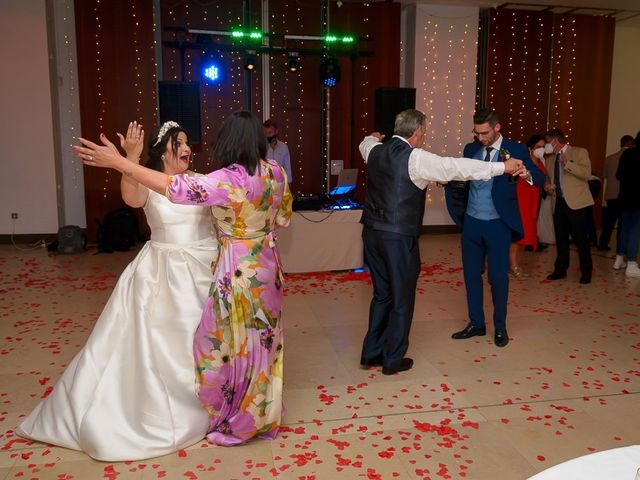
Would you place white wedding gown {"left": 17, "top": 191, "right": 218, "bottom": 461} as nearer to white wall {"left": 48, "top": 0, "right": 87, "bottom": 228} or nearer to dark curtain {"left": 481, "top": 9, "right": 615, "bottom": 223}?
white wall {"left": 48, "top": 0, "right": 87, "bottom": 228}

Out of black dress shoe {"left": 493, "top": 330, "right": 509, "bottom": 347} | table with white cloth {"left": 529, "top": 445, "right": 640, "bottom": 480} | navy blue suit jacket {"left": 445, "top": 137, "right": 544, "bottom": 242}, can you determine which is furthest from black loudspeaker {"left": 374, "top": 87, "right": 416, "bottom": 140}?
table with white cloth {"left": 529, "top": 445, "right": 640, "bottom": 480}

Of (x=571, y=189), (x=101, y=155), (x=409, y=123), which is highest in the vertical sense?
(x=409, y=123)

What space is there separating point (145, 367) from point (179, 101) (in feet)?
18.6

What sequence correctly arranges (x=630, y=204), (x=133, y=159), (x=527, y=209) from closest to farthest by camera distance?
(x=133, y=159) → (x=630, y=204) → (x=527, y=209)

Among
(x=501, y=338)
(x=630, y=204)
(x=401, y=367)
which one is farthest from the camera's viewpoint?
(x=630, y=204)

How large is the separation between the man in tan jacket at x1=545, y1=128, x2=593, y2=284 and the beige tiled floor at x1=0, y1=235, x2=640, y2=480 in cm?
46

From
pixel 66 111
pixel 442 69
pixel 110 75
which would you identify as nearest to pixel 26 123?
pixel 66 111

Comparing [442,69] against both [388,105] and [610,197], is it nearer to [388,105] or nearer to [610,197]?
[388,105]

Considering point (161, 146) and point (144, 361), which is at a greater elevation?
point (161, 146)

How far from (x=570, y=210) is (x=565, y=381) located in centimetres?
307

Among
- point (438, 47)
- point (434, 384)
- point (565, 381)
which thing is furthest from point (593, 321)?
point (438, 47)

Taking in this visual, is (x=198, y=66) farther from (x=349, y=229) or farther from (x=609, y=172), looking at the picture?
(x=609, y=172)

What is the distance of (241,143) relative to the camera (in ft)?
8.69

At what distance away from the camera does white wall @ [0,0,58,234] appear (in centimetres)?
823
